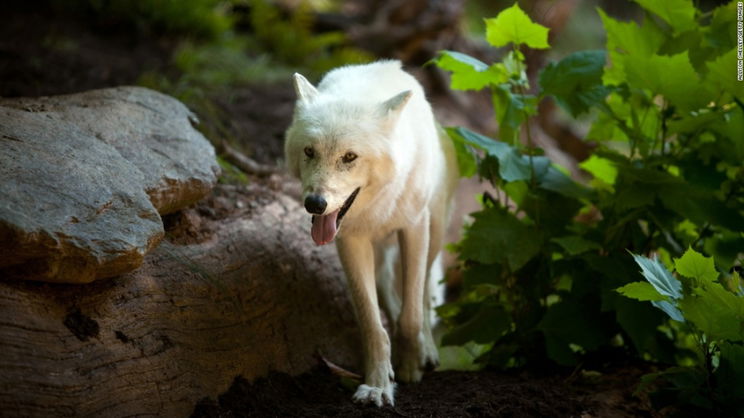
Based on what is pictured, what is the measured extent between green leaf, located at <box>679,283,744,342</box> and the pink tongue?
5.83 feet

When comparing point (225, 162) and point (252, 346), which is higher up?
point (225, 162)

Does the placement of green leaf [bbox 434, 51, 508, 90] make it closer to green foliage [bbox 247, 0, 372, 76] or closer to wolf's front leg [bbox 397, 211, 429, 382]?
wolf's front leg [bbox 397, 211, 429, 382]

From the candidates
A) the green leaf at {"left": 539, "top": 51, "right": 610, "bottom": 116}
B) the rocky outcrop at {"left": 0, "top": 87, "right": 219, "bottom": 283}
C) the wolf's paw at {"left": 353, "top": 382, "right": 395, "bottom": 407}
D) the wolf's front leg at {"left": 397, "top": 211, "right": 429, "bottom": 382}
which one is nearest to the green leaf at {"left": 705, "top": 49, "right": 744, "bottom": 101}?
the green leaf at {"left": 539, "top": 51, "right": 610, "bottom": 116}

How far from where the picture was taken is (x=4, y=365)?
3117mm

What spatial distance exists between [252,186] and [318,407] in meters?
2.18

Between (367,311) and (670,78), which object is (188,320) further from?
(670,78)

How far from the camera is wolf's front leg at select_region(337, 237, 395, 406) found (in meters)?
4.48

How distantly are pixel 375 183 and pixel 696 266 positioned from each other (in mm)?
1701

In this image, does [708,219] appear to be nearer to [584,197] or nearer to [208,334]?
[584,197]

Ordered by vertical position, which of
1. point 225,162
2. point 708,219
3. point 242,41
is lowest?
point 708,219

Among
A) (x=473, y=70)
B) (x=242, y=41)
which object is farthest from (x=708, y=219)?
(x=242, y=41)

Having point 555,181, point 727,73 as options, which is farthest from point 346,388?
point 727,73

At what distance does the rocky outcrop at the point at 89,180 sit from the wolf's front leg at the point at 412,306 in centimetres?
135

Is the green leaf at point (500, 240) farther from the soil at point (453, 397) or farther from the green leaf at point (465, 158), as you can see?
the soil at point (453, 397)
